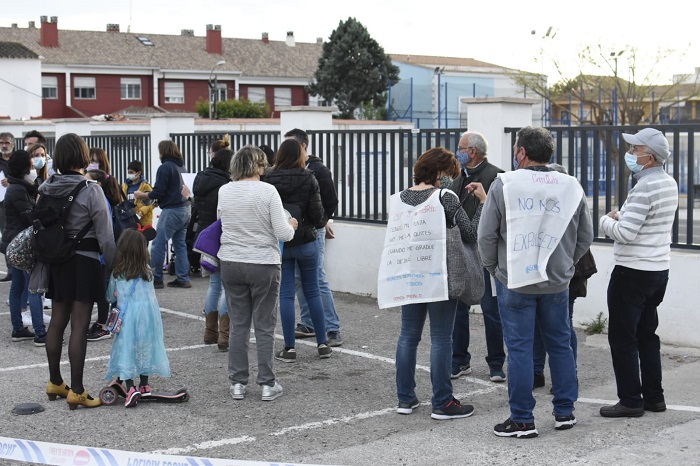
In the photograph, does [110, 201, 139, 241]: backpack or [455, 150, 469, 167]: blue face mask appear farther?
[110, 201, 139, 241]: backpack

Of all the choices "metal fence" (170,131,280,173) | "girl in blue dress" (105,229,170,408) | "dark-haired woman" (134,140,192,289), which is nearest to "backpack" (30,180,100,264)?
"girl in blue dress" (105,229,170,408)

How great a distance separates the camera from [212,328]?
362 inches

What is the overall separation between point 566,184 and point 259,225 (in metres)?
2.28

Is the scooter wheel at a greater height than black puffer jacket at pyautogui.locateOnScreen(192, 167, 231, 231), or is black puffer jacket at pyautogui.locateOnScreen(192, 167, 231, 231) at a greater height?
black puffer jacket at pyautogui.locateOnScreen(192, 167, 231, 231)

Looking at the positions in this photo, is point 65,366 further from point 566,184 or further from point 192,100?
point 192,100

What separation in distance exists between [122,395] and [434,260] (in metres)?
2.50

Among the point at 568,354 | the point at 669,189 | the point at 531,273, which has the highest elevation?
the point at 669,189

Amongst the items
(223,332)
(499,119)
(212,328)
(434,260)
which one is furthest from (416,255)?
(499,119)

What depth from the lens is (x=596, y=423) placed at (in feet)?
20.6

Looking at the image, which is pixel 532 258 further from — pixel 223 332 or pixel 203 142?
pixel 203 142

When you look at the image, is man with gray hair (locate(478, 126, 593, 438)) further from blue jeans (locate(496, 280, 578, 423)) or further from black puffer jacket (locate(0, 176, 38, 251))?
black puffer jacket (locate(0, 176, 38, 251))

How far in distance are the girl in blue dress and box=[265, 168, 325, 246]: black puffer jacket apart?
1.52m

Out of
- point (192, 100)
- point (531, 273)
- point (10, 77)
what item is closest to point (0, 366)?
point (531, 273)

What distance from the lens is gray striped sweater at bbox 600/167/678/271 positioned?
6.16 meters
